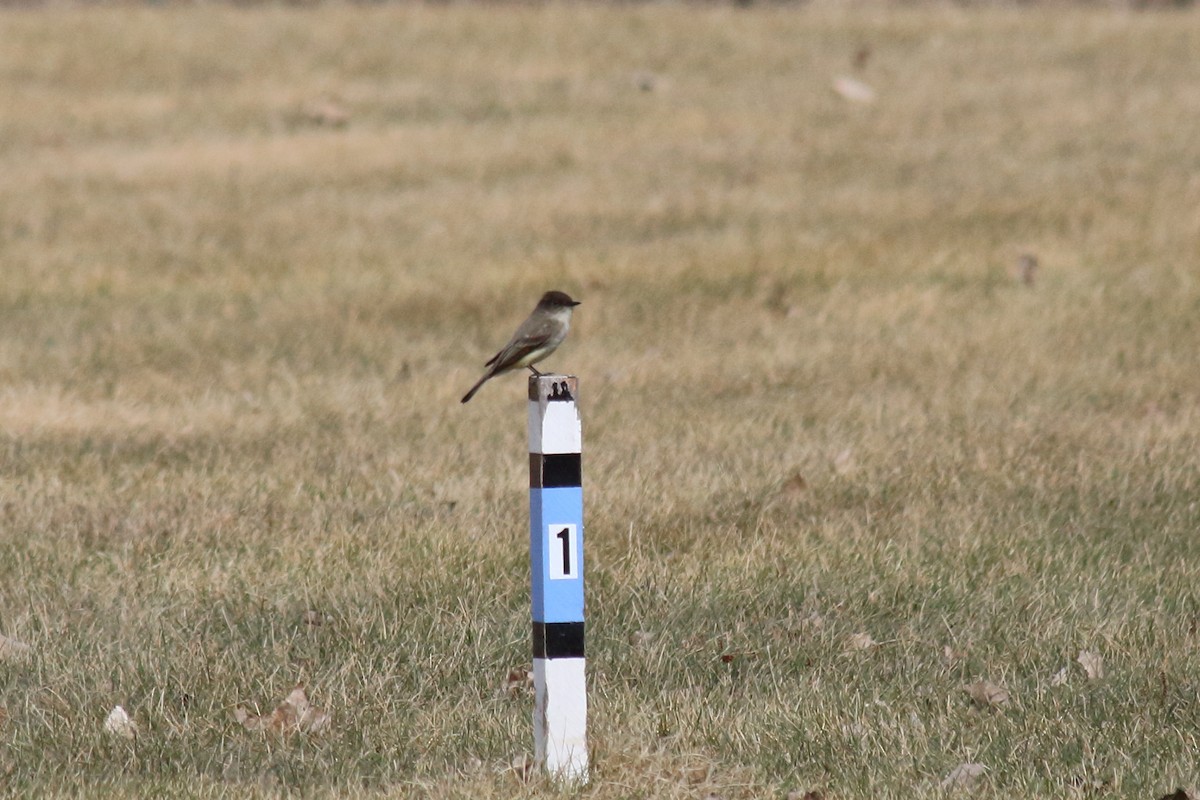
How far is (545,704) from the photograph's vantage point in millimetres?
4809

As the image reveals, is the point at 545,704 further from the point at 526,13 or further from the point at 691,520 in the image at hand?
the point at 526,13

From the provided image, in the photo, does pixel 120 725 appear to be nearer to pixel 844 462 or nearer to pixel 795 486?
pixel 795 486

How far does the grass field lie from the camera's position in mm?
5488

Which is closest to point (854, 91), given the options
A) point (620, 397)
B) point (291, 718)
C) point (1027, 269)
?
point (1027, 269)

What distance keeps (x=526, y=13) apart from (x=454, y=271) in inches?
428

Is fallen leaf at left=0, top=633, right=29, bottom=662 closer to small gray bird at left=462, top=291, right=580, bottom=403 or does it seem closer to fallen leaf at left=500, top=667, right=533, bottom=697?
fallen leaf at left=500, top=667, right=533, bottom=697

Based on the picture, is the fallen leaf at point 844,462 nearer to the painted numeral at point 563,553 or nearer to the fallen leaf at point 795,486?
the fallen leaf at point 795,486

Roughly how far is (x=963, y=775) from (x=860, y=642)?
4.12 feet

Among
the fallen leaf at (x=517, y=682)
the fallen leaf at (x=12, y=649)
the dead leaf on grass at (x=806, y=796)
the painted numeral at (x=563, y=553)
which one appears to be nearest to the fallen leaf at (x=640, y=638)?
the fallen leaf at (x=517, y=682)

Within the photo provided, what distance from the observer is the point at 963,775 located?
16.5 feet

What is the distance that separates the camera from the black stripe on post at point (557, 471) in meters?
4.74

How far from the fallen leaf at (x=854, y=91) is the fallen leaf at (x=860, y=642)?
49.0 feet

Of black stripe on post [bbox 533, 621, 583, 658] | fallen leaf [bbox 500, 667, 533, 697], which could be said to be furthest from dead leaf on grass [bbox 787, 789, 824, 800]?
fallen leaf [bbox 500, 667, 533, 697]

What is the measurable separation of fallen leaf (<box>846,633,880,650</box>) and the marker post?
1621 millimetres
